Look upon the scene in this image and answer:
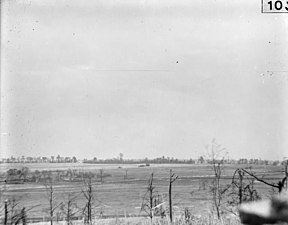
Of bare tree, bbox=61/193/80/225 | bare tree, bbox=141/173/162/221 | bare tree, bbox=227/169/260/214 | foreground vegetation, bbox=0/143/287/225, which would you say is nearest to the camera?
bare tree, bbox=227/169/260/214

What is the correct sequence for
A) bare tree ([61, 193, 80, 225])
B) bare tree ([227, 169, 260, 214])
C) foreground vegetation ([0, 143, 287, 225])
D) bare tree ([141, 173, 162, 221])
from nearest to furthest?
1. bare tree ([227, 169, 260, 214])
2. foreground vegetation ([0, 143, 287, 225])
3. bare tree ([141, 173, 162, 221])
4. bare tree ([61, 193, 80, 225])

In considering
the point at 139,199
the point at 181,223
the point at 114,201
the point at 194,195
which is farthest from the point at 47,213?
the point at 181,223

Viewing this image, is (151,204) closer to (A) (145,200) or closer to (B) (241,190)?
(B) (241,190)

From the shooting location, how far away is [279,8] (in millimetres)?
7133

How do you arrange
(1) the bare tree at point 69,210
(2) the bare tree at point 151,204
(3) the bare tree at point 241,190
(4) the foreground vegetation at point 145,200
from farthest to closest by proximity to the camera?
(1) the bare tree at point 69,210 → (2) the bare tree at point 151,204 → (4) the foreground vegetation at point 145,200 → (3) the bare tree at point 241,190

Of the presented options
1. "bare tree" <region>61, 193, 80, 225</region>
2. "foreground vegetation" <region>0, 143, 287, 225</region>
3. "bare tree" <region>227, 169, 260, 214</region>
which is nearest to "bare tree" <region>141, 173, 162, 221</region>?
"foreground vegetation" <region>0, 143, 287, 225</region>

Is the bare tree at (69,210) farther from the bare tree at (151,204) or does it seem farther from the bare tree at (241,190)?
the bare tree at (241,190)

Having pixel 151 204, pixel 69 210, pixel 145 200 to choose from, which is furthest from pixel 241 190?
pixel 145 200

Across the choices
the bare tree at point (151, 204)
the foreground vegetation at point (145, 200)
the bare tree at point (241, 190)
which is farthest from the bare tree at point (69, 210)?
the bare tree at point (241, 190)

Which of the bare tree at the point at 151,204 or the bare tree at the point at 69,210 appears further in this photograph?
the bare tree at the point at 69,210

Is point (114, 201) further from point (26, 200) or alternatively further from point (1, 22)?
point (1, 22)

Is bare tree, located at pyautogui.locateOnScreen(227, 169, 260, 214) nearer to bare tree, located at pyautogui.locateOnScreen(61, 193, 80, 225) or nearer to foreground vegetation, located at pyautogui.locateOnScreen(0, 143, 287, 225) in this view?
foreground vegetation, located at pyautogui.locateOnScreen(0, 143, 287, 225)

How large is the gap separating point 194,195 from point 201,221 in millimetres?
45099

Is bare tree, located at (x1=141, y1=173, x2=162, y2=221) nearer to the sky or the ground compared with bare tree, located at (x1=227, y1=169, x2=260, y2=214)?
nearer to the ground
